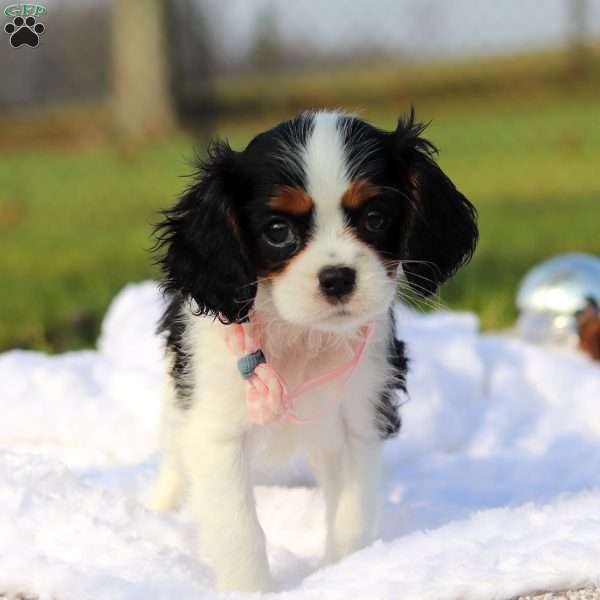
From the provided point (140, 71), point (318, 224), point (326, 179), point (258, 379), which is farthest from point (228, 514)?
point (140, 71)

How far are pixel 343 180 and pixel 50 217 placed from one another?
7462 millimetres

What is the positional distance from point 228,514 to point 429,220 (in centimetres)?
90

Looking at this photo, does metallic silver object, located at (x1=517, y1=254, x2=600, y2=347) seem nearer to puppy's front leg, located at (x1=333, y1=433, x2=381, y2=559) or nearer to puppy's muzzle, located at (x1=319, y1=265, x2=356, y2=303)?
puppy's front leg, located at (x1=333, y1=433, x2=381, y2=559)

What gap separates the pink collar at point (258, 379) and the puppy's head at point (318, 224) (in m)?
0.09

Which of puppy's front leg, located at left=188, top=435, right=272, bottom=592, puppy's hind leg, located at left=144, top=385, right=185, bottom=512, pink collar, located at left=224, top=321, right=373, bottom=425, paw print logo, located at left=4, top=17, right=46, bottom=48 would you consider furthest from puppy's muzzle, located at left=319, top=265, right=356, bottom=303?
paw print logo, located at left=4, top=17, right=46, bottom=48

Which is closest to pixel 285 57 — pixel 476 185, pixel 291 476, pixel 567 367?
pixel 476 185

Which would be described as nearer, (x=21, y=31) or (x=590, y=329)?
(x=21, y=31)

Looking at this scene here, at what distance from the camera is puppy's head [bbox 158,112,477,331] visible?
2484 millimetres

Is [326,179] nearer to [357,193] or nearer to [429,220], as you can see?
[357,193]

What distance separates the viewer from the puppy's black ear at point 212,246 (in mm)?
2645

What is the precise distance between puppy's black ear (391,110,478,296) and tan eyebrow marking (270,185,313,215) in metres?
0.36

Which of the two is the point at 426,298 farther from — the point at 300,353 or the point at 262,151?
the point at 262,151

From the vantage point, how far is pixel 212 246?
266 cm

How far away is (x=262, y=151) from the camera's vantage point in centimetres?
266
